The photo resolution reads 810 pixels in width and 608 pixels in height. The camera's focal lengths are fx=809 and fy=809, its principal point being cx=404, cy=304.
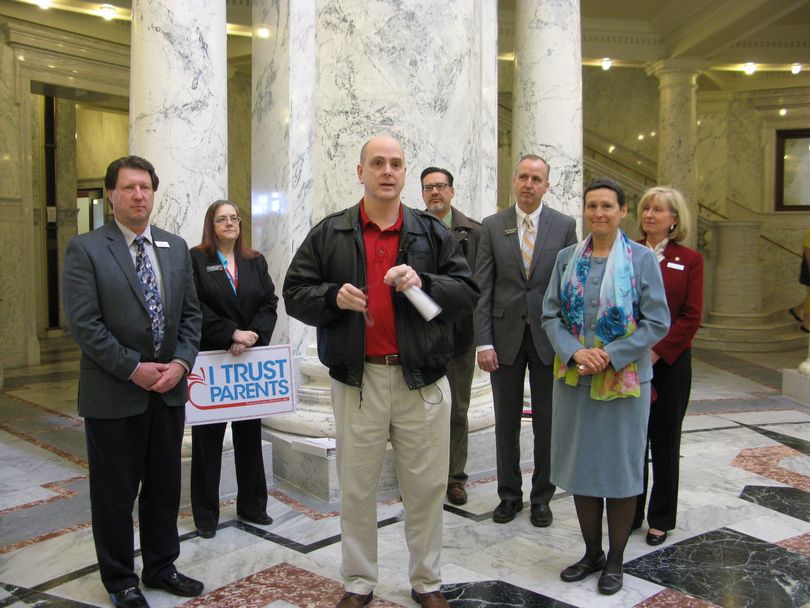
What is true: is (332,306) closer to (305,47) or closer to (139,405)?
(139,405)

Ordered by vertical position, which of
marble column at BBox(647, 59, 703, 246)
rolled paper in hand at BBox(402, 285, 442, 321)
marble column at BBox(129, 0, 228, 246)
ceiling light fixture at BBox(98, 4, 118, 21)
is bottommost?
rolled paper in hand at BBox(402, 285, 442, 321)

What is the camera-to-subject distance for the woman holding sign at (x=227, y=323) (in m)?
4.20

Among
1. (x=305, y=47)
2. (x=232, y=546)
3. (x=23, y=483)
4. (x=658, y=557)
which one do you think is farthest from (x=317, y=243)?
(x=23, y=483)

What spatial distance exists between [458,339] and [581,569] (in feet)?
4.99

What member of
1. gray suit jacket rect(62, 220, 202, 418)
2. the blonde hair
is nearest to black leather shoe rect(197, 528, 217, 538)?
gray suit jacket rect(62, 220, 202, 418)

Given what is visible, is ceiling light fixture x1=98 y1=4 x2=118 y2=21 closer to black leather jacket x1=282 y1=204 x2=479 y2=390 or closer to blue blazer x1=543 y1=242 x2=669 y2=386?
black leather jacket x1=282 y1=204 x2=479 y2=390

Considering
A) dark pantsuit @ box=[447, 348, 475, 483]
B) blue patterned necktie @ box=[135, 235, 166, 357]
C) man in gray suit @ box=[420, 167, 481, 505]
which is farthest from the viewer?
dark pantsuit @ box=[447, 348, 475, 483]

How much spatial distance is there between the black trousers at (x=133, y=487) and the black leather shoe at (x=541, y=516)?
74.9 inches

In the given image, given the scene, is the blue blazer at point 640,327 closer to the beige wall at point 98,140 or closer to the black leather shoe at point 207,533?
the black leather shoe at point 207,533

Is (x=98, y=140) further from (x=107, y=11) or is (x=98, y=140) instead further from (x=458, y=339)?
(x=458, y=339)

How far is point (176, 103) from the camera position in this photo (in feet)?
15.4

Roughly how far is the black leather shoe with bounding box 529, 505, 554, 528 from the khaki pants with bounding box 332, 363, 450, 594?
122 cm

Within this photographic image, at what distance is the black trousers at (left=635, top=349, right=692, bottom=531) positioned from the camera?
13.4ft

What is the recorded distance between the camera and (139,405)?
10.9ft
